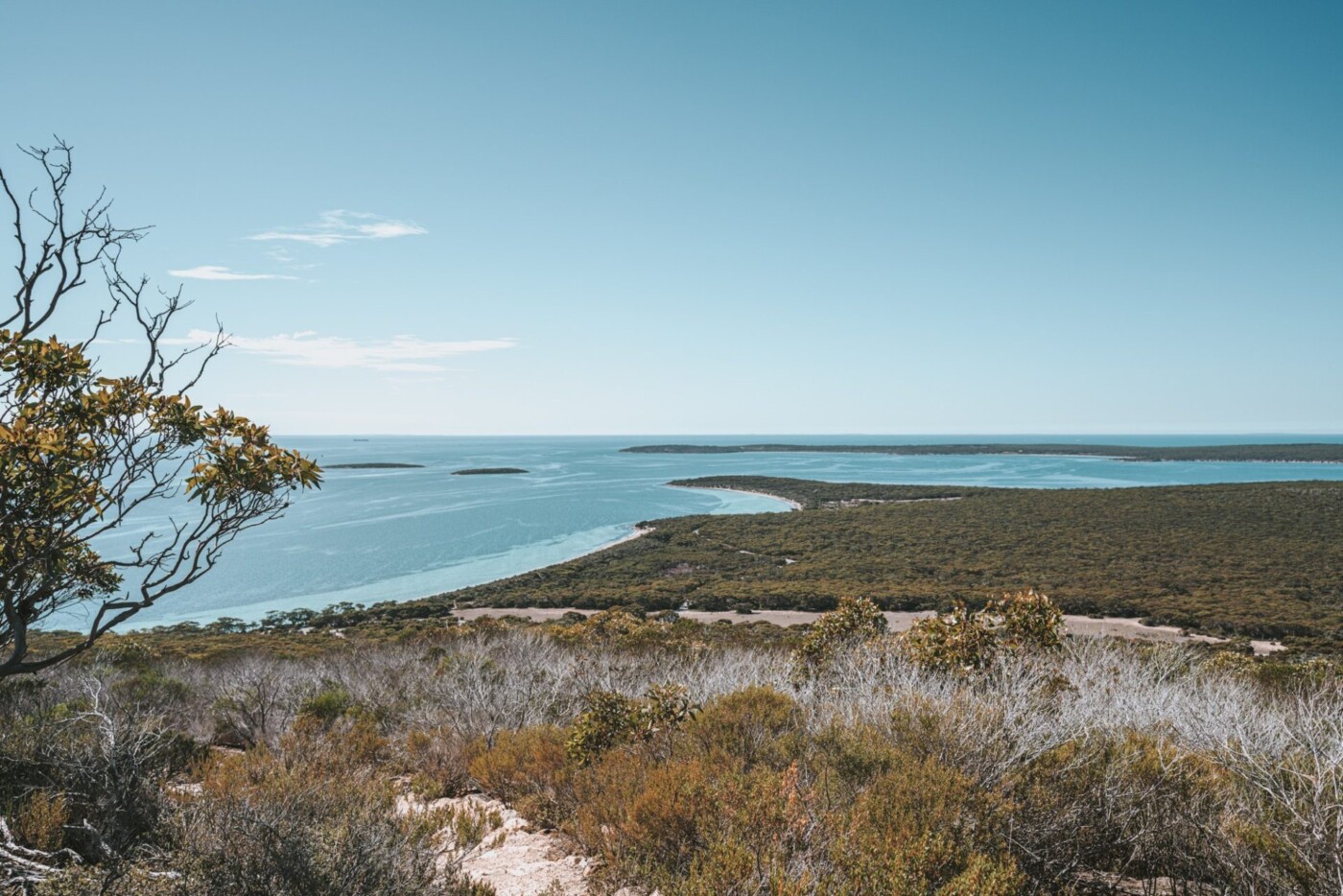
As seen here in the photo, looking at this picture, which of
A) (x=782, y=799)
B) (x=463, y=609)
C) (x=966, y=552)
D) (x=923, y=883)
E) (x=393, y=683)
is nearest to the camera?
(x=923, y=883)

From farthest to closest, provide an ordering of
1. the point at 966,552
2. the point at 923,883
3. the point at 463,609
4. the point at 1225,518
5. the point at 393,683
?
1. the point at 1225,518
2. the point at 966,552
3. the point at 463,609
4. the point at 393,683
5. the point at 923,883

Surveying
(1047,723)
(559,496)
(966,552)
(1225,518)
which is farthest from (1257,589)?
(559,496)

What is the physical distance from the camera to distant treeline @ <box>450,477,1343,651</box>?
1326 inches

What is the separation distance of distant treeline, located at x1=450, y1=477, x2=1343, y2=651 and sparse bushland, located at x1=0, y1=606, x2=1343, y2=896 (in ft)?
94.1

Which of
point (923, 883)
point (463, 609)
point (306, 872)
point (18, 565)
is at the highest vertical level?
point (18, 565)

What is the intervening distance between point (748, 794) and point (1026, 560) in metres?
51.8

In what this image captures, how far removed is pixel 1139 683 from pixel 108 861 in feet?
38.1

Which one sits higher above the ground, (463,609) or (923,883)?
(923,883)

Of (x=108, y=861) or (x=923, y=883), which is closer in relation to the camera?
(x=923, y=883)

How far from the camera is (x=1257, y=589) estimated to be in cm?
3625

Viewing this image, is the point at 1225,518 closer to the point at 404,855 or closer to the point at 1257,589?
the point at 1257,589

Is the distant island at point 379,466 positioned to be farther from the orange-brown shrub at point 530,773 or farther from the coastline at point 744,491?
the orange-brown shrub at point 530,773

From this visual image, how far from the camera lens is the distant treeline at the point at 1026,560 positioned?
33.7m

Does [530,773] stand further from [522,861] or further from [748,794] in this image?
[748,794]
